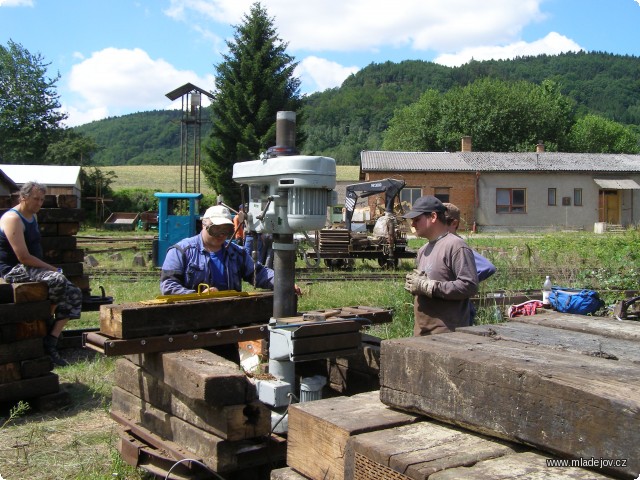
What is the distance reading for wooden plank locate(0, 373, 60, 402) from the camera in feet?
17.2

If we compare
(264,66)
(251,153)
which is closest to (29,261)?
(251,153)

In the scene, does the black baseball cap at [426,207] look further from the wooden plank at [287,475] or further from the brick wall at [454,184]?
the brick wall at [454,184]

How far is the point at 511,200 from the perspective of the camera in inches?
1505

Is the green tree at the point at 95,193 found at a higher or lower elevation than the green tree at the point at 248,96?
lower

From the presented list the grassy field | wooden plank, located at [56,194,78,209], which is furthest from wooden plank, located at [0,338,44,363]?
the grassy field

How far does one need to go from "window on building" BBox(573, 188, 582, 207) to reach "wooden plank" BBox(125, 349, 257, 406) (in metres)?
38.9

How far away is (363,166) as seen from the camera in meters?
36.8

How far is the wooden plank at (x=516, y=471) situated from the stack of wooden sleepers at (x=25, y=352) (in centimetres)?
455

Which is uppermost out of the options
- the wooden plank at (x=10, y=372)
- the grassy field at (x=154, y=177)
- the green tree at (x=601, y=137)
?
the green tree at (x=601, y=137)

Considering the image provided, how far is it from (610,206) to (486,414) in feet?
137

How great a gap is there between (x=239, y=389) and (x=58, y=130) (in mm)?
64421

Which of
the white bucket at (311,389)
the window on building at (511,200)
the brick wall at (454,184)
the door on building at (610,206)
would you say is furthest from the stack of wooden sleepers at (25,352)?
the door on building at (610,206)

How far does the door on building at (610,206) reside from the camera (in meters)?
39.4

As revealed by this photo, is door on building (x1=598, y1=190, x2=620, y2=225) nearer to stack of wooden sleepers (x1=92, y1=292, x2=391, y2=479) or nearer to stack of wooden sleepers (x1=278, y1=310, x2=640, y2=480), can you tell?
stack of wooden sleepers (x1=92, y1=292, x2=391, y2=479)
